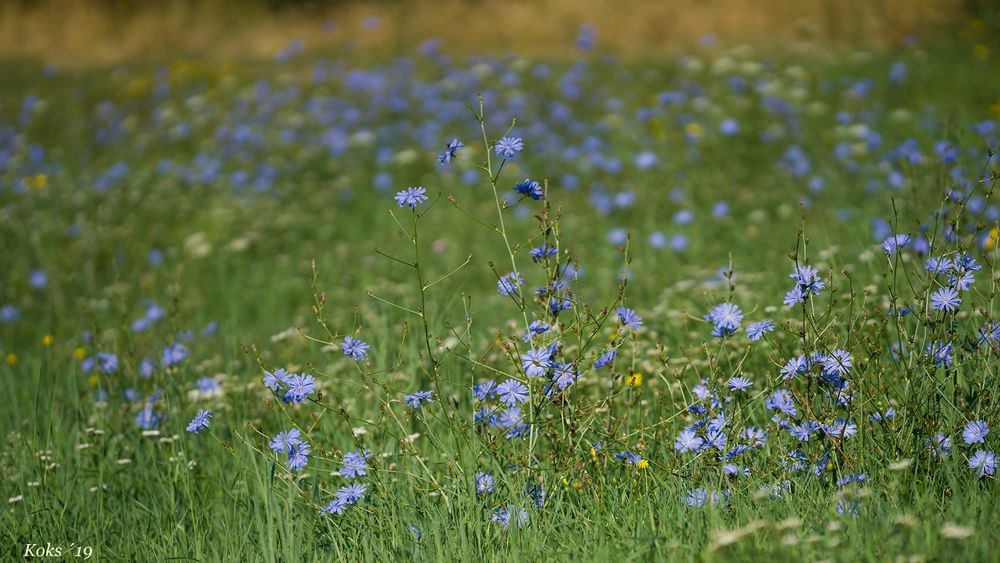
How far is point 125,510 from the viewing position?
95.1 inches

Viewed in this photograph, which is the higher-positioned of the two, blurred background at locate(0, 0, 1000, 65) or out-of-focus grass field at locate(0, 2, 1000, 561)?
blurred background at locate(0, 0, 1000, 65)

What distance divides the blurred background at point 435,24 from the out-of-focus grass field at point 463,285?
0.88ft

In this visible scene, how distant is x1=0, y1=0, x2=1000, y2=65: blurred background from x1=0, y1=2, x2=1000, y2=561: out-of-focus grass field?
0.88ft

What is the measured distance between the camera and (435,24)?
1363 cm

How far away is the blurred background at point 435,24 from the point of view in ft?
32.9

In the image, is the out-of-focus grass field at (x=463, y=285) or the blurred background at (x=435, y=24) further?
the blurred background at (x=435, y=24)

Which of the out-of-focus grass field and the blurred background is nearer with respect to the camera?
the out-of-focus grass field

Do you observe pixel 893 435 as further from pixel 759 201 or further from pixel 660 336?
pixel 759 201

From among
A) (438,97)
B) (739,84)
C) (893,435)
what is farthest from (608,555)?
(438,97)

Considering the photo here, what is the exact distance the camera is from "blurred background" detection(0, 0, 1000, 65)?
10039 mm

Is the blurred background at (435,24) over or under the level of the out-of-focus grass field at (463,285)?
over

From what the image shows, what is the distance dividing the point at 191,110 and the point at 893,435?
8239 millimetres

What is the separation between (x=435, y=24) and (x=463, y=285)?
11246mm

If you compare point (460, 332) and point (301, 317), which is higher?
point (301, 317)
